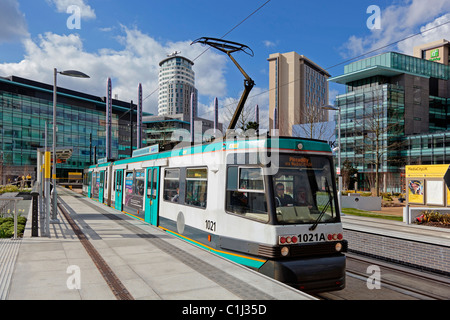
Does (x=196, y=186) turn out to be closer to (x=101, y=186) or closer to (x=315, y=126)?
(x=101, y=186)

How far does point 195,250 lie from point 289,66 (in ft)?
343

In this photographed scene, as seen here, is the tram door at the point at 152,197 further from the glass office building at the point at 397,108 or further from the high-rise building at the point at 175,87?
the high-rise building at the point at 175,87

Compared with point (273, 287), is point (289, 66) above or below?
above

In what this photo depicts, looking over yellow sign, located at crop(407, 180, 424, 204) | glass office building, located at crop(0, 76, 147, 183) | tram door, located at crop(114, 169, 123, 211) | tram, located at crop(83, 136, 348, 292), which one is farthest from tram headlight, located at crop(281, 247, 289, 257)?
glass office building, located at crop(0, 76, 147, 183)

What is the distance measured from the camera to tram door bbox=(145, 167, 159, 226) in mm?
11906

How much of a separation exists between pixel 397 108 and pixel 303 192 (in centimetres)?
6427

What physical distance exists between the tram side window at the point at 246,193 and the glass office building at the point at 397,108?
5490 cm

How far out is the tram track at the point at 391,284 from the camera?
686cm

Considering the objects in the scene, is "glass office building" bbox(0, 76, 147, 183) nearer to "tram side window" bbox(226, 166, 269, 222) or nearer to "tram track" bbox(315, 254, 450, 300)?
"tram track" bbox(315, 254, 450, 300)

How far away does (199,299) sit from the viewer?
530 centimetres

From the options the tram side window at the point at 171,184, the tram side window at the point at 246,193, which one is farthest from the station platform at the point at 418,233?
the tram side window at the point at 171,184

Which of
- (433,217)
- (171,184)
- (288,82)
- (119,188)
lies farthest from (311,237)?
(288,82)
